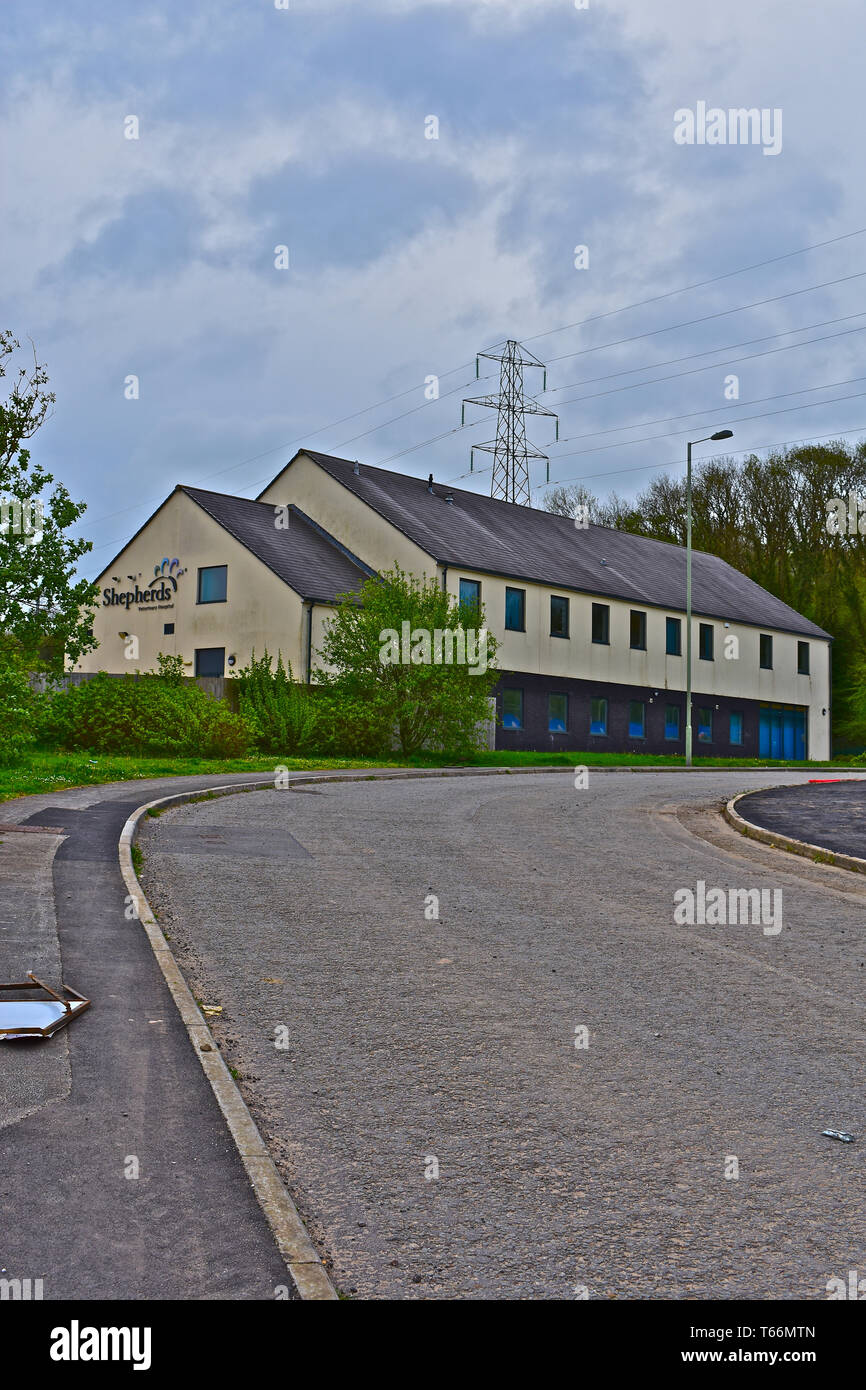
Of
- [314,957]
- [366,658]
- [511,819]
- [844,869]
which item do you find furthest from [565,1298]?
[366,658]

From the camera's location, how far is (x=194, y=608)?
41812 mm

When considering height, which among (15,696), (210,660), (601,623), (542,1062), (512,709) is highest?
(601,623)

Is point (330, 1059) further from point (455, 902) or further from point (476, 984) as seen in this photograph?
point (455, 902)

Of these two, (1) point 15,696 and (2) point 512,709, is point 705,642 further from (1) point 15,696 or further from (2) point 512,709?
(1) point 15,696

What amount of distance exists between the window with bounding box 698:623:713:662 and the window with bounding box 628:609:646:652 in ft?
12.0

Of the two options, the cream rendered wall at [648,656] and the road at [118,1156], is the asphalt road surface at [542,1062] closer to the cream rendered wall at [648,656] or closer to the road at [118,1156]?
the road at [118,1156]

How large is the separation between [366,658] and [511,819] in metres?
15.1

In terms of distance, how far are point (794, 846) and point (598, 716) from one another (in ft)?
101

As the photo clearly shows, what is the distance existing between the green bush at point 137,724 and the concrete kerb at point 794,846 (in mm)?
14039

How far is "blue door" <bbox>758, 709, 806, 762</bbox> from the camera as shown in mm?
52906

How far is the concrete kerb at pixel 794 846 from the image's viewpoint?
13172 mm

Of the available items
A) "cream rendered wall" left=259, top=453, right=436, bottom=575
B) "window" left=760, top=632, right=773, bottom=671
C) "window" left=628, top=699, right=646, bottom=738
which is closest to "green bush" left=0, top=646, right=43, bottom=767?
"cream rendered wall" left=259, top=453, right=436, bottom=575

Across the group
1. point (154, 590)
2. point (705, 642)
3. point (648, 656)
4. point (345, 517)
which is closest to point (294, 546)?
point (345, 517)
